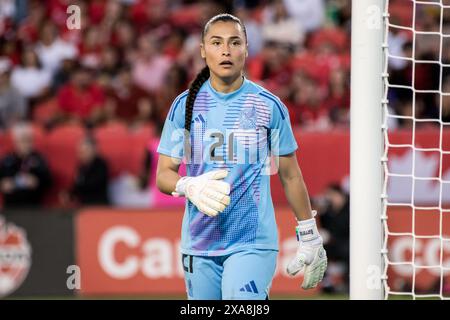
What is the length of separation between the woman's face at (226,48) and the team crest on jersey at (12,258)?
20.1ft

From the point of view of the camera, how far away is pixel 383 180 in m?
5.98

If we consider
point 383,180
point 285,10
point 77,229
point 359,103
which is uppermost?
point 285,10

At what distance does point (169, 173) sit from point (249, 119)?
531 mm

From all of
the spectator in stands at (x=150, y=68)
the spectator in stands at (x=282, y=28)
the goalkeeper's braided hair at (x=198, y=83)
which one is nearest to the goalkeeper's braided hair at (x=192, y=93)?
the goalkeeper's braided hair at (x=198, y=83)

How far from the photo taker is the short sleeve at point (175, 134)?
582 centimetres

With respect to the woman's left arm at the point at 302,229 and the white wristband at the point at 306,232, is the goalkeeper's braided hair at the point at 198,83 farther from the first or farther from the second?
the white wristband at the point at 306,232

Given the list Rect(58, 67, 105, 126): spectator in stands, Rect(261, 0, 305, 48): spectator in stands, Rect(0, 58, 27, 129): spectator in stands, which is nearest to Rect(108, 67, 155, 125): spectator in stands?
Rect(58, 67, 105, 126): spectator in stands

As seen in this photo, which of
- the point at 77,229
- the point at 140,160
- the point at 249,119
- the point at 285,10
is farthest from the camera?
the point at 285,10

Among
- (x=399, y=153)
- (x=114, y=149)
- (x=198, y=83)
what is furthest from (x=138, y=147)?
(x=198, y=83)

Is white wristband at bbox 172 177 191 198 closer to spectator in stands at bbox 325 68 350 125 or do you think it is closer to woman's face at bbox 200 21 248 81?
woman's face at bbox 200 21 248 81

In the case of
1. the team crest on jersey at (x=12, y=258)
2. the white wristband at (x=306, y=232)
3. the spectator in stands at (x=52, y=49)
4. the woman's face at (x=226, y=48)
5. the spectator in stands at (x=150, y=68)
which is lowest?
the team crest on jersey at (x=12, y=258)

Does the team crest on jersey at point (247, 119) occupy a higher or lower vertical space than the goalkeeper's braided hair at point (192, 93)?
lower
